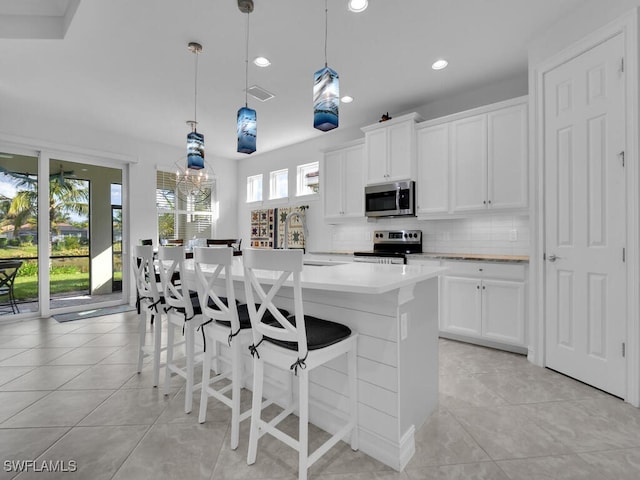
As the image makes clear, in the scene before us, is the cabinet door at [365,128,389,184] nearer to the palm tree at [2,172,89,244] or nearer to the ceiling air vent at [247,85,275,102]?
the ceiling air vent at [247,85,275,102]

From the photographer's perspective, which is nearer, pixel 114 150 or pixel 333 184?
pixel 333 184

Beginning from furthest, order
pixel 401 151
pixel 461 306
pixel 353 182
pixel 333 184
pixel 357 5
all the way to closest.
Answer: pixel 333 184 → pixel 353 182 → pixel 401 151 → pixel 461 306 → pixel 357 5

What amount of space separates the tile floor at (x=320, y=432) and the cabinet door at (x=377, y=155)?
2393mm

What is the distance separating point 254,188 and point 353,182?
281cm

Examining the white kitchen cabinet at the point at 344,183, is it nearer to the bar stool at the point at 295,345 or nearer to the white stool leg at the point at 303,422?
the bar stool at the point at 295,345

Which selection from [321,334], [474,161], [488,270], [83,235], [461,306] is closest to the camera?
[321,334]

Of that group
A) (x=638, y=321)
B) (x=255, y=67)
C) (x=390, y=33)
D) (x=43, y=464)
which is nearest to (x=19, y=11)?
(x=255, y=67)

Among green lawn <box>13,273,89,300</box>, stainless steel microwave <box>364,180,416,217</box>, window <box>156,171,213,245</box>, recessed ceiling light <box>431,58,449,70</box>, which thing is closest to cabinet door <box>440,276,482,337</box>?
stainless steel microwave <box>364,180,416,217</box>

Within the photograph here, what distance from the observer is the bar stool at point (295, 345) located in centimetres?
131

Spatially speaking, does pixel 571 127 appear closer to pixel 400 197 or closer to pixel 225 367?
pixel 400 197

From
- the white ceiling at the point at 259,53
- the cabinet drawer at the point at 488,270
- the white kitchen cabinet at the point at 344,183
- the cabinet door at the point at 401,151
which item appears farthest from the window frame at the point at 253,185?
the cabinet drawer at the point at 488,270

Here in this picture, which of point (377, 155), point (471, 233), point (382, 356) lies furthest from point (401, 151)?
point (382, 356)

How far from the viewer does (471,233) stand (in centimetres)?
376

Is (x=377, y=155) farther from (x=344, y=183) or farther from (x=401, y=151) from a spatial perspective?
(x=344, y=183)
